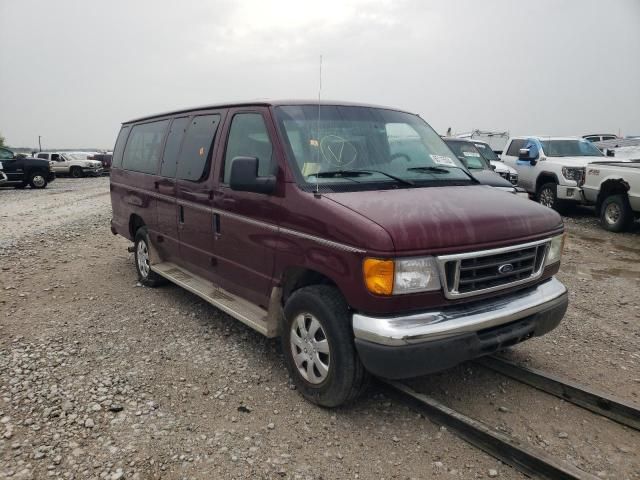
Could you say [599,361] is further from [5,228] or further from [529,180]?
[5,228]

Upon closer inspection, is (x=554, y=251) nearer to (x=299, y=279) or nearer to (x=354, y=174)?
(x=354, y=174)

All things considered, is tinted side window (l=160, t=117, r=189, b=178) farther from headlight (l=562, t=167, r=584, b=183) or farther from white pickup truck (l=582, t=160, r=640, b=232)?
headlight (l=562, t=167, r=584, b=183)

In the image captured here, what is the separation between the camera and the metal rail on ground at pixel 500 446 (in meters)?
2.60

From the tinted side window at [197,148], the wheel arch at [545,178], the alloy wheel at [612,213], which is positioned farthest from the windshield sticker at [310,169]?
the wheel arch at [545,178]

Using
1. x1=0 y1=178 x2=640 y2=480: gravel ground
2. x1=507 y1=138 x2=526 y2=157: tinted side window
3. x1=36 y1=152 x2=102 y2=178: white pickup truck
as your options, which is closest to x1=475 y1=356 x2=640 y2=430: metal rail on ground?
x1=0 y1=178 x2=640 y2=480: gravel ground

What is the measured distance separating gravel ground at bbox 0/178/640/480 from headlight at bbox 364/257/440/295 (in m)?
1.01

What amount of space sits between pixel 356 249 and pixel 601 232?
9.18 m

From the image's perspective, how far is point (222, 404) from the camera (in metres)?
3.44

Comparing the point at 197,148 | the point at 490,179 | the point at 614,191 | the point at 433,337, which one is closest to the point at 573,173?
the point at 614,191

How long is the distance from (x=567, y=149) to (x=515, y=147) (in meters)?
1.63

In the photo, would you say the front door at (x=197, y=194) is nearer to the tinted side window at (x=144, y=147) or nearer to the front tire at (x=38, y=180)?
the tinted side window at (x=144, y=147)

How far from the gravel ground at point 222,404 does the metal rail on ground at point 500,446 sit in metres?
0.06

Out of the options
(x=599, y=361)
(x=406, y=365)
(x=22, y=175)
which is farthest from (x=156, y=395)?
(x=22, y=175)

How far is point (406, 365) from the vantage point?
109 inches
